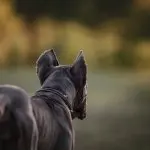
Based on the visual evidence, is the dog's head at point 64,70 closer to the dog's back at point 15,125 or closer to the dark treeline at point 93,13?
the dog's back at point 15,125

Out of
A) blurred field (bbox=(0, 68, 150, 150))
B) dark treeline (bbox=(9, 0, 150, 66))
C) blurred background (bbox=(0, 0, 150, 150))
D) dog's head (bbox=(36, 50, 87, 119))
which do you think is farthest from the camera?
dark treeline (bbox=(9, 0, 150, 66))

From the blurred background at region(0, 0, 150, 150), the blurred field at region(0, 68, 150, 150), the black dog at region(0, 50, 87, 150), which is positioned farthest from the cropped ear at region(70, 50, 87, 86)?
the blurred background at region(0, 0, 150, 150)

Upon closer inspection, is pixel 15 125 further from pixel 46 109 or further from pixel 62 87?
pixel 62 87

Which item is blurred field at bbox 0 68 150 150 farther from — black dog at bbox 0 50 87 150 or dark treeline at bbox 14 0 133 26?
dark treeline at bbox 14 0 133 26

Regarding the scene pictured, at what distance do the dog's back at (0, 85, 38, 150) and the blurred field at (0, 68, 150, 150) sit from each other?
5019mm

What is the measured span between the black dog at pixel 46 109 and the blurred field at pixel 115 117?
3867 mm

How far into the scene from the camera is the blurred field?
412 inches

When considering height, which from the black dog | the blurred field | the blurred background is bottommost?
the blurred background

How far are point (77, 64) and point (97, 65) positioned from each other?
21374mm

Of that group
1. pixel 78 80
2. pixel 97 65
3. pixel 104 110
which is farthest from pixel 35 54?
pixel 78 80

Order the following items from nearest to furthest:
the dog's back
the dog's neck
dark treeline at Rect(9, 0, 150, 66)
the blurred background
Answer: the dog's back
the dog's neck
the blurred background
dark treeline at Rect(9, 0, 150, 66)

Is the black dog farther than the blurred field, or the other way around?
the blurred field

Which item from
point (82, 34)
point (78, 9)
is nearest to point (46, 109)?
point (82, 34)

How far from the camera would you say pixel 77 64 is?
6.22 m
